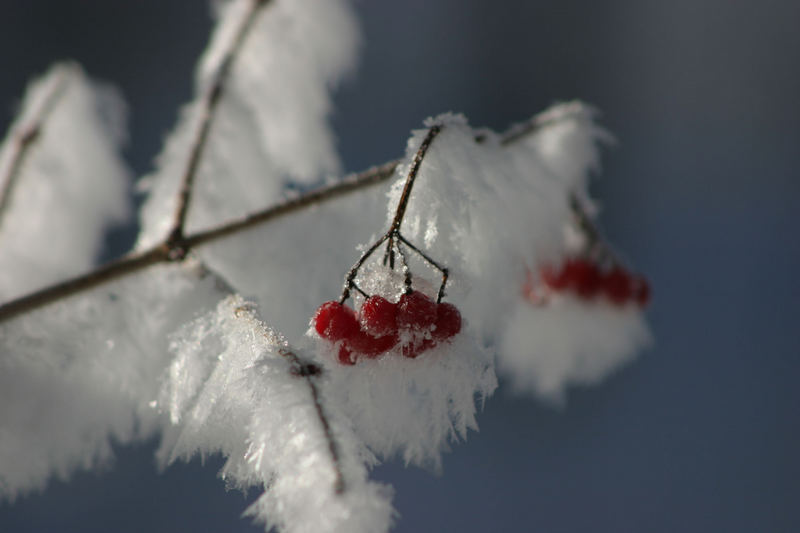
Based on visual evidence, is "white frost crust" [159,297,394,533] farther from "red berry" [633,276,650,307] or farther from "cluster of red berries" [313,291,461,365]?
"red berry" [633,276,650,307]

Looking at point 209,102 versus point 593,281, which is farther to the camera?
point 593,281

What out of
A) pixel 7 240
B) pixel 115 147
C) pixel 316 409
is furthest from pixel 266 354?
pixel 115 147

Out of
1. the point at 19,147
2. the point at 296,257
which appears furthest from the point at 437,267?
the point at 19,147

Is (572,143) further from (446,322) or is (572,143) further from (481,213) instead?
(446,322)

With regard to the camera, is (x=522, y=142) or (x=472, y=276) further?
(x=522, y=142)

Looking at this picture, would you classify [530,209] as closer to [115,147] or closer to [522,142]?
[522,142]

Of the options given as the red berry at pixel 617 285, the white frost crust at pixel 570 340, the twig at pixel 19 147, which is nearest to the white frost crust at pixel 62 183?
the twig at pixel 19 147
